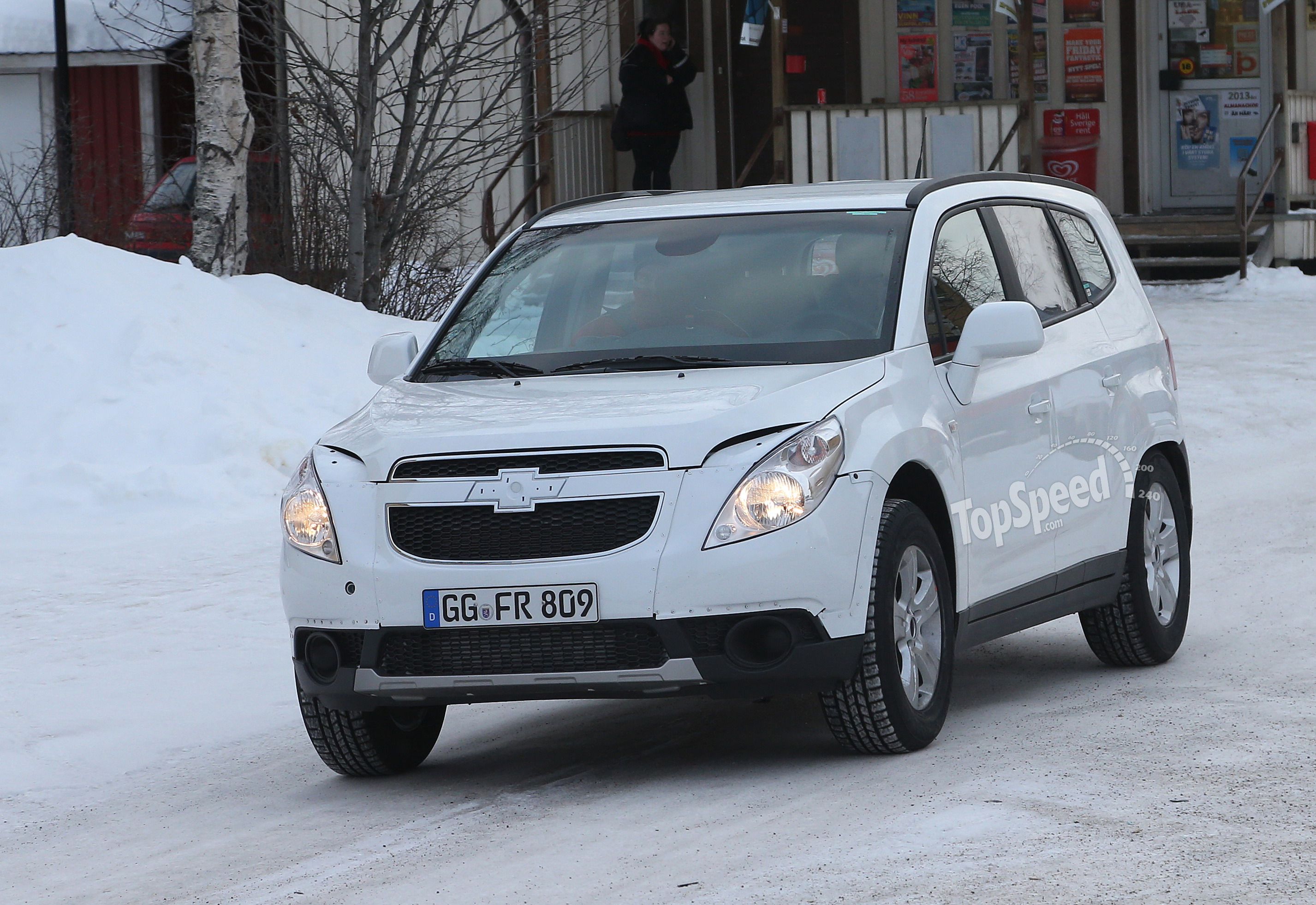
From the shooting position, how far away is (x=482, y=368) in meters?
6.65

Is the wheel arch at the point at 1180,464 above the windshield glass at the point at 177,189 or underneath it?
underneath

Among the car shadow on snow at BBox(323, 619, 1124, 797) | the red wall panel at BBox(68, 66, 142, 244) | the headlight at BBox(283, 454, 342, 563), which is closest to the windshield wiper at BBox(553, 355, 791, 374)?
the headlight at BBox(283, 454, 342, 563)

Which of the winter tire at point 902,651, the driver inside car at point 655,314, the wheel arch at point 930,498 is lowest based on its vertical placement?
the winter tire at point 902,651

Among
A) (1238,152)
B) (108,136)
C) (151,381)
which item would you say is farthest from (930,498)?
(108,136)

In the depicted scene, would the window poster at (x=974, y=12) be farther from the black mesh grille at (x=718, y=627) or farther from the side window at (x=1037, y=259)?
the black mesh grille at (x=718, y=627)

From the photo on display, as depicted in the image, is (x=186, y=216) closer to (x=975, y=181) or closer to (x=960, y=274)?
(x=975, y=181)

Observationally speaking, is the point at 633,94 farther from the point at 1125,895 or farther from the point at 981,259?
the point at 1125,895

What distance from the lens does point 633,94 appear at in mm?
21469

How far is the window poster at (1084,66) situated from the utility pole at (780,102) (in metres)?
3.94

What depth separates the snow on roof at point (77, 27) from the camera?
28.5 meters

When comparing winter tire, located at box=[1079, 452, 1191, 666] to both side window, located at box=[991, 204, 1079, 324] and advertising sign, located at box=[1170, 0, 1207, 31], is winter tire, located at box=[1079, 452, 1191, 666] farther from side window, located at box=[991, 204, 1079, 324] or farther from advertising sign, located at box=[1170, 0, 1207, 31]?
advertising sign, located at box=[1170, 0, 1207, 31]

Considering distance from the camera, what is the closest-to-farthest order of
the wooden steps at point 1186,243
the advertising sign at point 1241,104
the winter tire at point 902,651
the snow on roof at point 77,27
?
the winter tire at point 902,651 → the wooden steps at point 1186,243 → the advertising sign at point 1241,104 → the snow on roof at point 77,27

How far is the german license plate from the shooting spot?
556cm

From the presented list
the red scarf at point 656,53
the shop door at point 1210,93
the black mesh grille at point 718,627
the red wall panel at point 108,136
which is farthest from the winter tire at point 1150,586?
the shop door at point 1210,93
